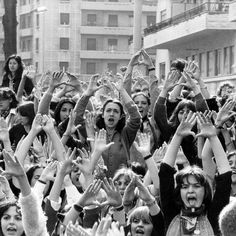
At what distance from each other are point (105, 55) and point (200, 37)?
46742mm

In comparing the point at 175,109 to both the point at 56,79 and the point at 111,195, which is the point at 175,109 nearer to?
the point at 56,79

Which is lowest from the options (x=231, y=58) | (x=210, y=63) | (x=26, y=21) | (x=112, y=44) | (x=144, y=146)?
(x=144, y=146)

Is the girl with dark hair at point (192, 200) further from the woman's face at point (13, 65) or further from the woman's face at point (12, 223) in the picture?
the woman's face at point (13, 65)

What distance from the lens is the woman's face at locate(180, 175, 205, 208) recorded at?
7.73 metres

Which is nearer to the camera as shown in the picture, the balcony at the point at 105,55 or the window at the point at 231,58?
the window at the point at 231,58

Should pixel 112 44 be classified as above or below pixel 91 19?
below

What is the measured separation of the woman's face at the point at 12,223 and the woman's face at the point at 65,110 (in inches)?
158

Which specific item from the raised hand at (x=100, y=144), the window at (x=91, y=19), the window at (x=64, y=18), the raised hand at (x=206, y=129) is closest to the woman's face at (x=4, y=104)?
the raised hand at (x=100, y=144)

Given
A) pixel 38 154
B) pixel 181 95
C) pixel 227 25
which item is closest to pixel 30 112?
pixel 38 154

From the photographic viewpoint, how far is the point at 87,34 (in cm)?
8475

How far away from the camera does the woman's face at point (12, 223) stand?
7734 mm

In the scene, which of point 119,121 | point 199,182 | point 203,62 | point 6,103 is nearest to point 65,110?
point 6,103

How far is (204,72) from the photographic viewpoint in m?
38.7

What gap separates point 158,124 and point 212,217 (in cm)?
337
